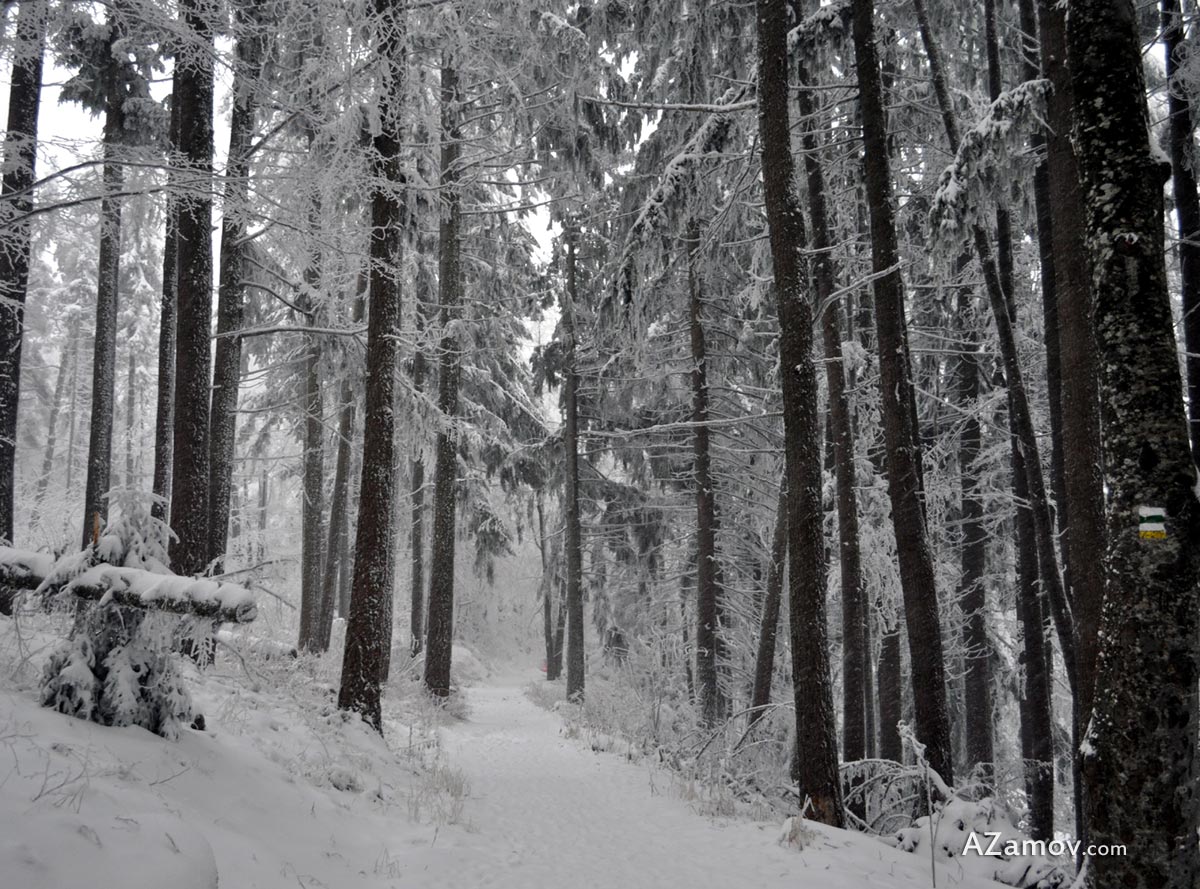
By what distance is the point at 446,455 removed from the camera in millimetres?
14883

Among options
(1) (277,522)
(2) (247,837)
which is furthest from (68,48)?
(1) (277,522)

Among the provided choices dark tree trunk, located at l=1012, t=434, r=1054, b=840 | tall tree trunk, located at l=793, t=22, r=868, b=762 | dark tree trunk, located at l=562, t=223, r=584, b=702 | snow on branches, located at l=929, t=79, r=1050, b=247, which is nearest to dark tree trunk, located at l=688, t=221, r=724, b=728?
tall tree trunk, located at l=793, t=22, r=868, b=762

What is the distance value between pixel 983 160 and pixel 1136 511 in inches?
202

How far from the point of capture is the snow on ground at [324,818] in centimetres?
322

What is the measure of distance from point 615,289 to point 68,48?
11545mm

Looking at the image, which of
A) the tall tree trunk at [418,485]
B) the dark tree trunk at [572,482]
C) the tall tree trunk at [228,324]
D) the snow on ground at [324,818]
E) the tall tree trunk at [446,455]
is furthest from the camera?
the dark tree trunk at [572,482]

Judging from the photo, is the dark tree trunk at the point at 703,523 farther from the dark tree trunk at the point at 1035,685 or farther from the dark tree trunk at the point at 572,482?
the dark tree trunk at the point at 1035,685

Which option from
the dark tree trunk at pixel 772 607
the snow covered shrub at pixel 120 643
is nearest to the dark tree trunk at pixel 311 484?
the dark tree trunk at pixel 772 607

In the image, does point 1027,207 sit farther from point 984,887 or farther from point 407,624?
point 407,624

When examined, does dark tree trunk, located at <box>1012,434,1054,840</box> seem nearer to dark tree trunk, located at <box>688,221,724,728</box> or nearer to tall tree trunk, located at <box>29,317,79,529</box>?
dark tree trunk, located at <box>688,221,724,728</box>

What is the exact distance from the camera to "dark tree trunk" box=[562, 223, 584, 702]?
727 inches

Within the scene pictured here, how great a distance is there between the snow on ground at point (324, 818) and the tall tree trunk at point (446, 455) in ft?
15.6

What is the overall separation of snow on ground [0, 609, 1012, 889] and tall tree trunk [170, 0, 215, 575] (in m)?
1.97

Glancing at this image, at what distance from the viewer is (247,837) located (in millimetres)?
4344
